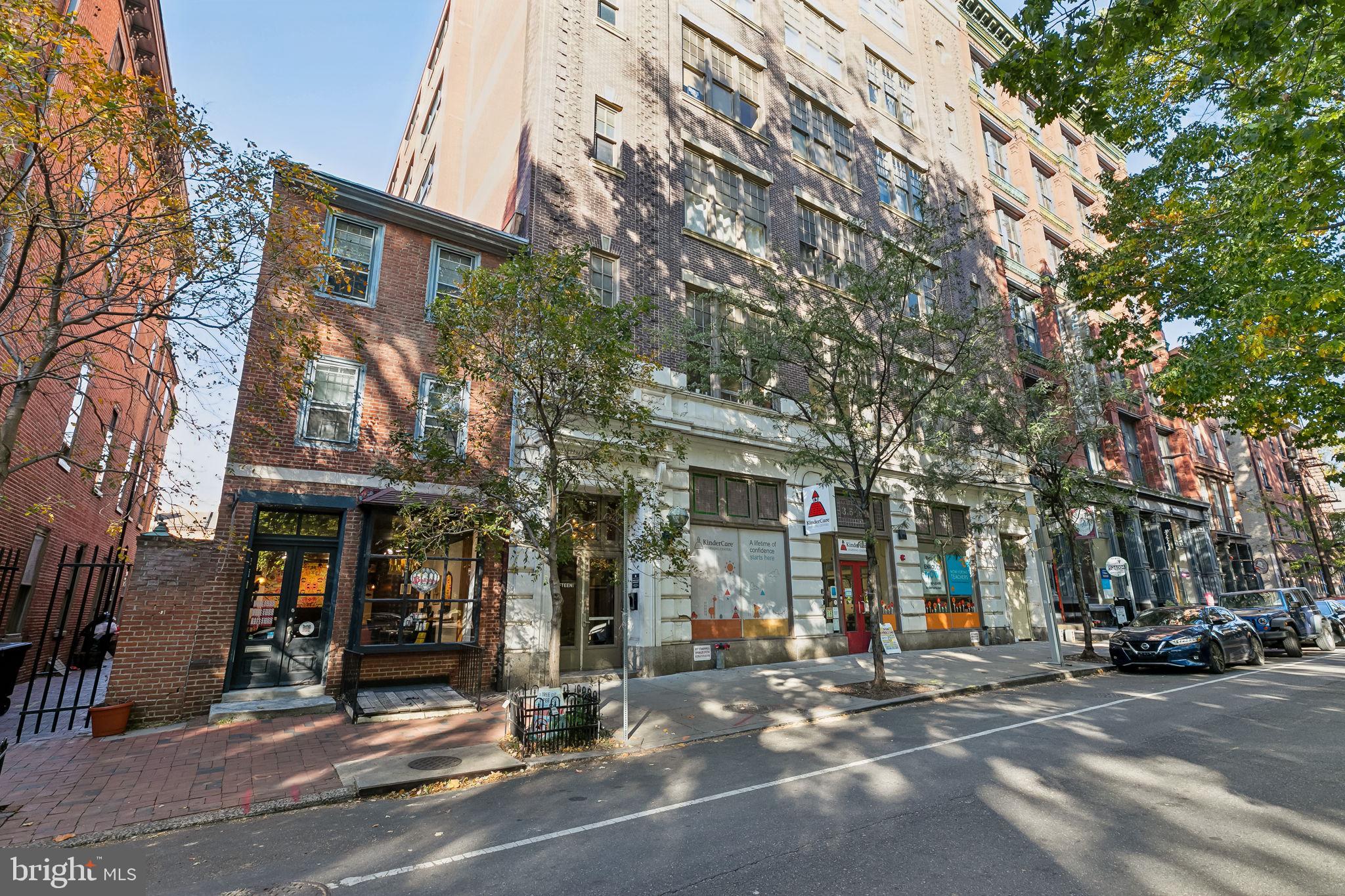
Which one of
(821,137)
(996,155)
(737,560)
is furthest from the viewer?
(996,155)

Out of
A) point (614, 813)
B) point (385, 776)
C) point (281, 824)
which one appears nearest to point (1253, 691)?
point (614, 813)

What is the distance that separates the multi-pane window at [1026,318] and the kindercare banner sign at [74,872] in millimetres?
31390

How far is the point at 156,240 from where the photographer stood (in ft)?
24.6

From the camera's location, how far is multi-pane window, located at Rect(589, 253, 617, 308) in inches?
609

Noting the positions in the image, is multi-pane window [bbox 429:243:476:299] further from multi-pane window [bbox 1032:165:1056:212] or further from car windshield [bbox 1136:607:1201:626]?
A: multi-pane window [bbox 1032:165:1056:212]

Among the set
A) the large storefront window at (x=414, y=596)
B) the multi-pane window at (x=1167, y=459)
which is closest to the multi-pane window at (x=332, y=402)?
the large storefront window at (x=414, y=596)

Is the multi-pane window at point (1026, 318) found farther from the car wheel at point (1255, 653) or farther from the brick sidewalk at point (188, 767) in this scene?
the brick sidewalk at point (188, 767)

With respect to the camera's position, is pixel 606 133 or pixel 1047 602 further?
pixel 606 133

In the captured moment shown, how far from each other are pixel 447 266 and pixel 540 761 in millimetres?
11095

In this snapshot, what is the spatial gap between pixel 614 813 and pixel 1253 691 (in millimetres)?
12943

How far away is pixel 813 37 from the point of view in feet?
75.3

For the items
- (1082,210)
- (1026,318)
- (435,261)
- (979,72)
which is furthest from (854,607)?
(1082,210)

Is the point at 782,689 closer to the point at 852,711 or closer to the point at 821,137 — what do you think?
the point at 852,711

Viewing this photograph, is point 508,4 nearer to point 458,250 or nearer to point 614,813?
point 458,250
